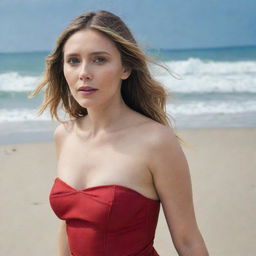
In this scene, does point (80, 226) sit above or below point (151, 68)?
Result: below

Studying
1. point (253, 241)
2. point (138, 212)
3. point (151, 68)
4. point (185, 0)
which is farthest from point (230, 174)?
point (185, 0)

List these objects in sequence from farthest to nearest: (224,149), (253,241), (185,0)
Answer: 1. (185,0)
2. (224,149)
3. (253,241)

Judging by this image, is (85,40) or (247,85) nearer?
(85,40)

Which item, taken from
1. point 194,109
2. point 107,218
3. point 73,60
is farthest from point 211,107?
point 107,218

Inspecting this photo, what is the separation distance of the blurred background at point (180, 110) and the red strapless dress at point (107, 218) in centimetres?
69

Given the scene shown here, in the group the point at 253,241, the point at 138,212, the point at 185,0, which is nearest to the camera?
the point at 138,212

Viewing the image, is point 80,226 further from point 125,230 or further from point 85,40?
point 85,40

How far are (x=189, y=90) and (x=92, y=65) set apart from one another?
11.0m

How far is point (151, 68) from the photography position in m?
2.40

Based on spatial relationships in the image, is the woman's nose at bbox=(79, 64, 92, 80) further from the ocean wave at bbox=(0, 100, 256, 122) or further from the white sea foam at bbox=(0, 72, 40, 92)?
the white sea foam at bbox=(0, 72, 40, 92)

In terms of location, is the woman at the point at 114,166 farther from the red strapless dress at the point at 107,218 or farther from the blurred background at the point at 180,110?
the blurred background at the point at 180,110

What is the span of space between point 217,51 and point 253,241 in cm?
1324

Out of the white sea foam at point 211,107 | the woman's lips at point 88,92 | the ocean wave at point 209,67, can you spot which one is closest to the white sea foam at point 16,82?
the ocean wave at point 209,67

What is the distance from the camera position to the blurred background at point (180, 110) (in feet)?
14.5
